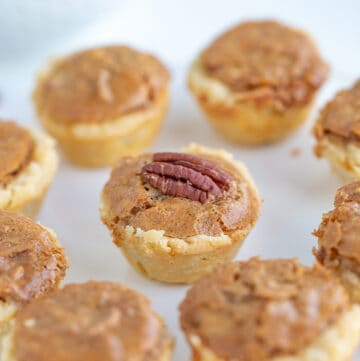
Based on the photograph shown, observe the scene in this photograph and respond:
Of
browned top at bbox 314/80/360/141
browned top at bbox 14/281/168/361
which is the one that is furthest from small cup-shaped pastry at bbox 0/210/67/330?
browned top at bbox 314/80/360/141

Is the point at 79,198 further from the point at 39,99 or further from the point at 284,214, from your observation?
the point at 284,214

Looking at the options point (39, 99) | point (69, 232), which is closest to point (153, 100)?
point (39, 99)

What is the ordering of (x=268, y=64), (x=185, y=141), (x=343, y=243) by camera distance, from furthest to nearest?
(x=185, y=141) < (x=268, y=64) < (x=343, y=243)

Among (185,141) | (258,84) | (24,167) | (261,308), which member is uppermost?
(258,84)

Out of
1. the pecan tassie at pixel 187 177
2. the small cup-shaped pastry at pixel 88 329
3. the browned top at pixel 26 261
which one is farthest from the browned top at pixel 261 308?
the browned top at pixel 26 261

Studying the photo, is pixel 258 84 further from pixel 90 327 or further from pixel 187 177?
pixel 90 327

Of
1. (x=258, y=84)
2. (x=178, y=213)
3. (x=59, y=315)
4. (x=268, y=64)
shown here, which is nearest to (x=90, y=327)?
(x=59, y=315)
